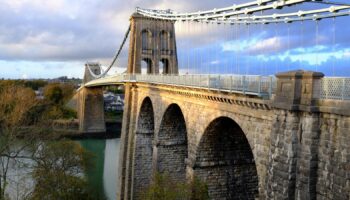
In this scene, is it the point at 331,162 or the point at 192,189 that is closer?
the point at 331,162

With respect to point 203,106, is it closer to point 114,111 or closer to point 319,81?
point 319,81

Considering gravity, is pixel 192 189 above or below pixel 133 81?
below

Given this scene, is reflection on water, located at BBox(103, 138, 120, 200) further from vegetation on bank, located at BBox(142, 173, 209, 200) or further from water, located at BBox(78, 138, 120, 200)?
vegetation on bank, located at BBox(142, 173, 209, 200)

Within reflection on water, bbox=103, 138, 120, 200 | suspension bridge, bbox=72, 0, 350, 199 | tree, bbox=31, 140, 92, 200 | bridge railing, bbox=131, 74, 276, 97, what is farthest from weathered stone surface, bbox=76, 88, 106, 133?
bridge railing, bbox=131, 74, 276, 97

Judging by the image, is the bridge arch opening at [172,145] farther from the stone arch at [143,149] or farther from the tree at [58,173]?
the tree at [58,173]

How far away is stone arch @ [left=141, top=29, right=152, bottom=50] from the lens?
29.1 m

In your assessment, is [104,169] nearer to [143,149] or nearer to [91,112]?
[143,149]

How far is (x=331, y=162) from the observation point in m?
7.72

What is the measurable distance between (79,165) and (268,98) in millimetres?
10402

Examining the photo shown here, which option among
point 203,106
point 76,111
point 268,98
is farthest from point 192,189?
point 76,111

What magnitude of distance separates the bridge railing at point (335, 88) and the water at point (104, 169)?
47.7 ft

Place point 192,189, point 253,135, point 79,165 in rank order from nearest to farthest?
1. point 253,135
2. point 192,189
3. point 79,165

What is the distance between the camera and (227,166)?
1524 cm

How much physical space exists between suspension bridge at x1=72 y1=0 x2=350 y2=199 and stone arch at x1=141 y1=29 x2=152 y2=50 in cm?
7
